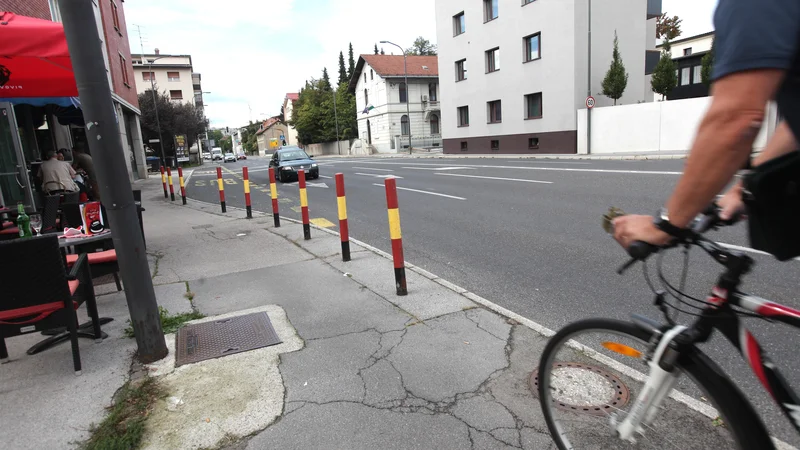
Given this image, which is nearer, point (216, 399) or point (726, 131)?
point (726, 131)

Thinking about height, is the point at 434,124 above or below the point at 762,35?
above

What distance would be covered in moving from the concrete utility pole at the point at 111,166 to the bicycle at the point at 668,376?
9.35 feet

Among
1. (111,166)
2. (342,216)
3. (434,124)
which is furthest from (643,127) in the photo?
(434,124)

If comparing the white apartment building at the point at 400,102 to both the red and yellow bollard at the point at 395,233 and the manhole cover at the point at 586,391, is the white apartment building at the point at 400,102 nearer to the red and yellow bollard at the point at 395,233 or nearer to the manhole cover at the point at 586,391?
the red and yellow bollard at the point at 395,233

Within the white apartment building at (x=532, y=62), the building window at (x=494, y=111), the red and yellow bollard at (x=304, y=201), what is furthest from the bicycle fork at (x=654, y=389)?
the building window at (x=494, y=111)

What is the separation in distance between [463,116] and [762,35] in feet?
114

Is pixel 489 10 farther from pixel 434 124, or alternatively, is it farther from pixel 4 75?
pixel 4 75

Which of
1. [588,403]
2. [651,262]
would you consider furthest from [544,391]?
[651,262]

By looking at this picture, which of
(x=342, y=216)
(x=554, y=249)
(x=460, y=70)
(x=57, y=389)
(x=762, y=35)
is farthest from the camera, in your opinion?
(x=460, y=70)

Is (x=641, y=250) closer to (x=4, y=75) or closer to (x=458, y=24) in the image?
(x=4, y=75)

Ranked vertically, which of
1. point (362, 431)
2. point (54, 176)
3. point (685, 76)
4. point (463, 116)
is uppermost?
point (685, 76)

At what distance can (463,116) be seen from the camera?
34875mm

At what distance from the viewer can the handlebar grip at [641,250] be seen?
4.83 ft

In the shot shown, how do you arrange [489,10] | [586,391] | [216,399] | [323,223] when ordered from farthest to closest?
[489,10], [323,223], [216,399], [586,391]
